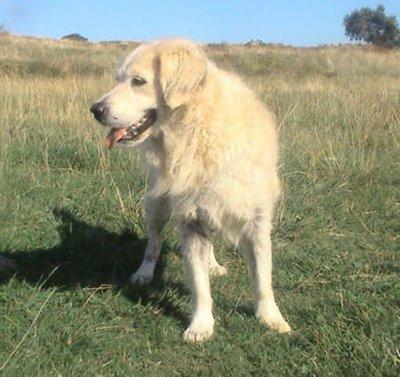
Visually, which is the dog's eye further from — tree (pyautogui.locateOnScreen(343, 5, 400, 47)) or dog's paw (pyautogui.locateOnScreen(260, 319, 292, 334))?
tree (pyautogui.locateOnScreen(343, 5, 400, 47))

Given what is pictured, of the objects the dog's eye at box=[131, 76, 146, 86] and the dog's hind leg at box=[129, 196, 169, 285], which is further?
the dog's hind leg at box=[129, 196, 169, 285]

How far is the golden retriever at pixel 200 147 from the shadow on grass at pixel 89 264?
20.8 inches

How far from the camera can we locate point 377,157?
6.32 metres

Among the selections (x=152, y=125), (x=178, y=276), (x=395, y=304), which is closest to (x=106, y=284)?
(x=178, y=276)

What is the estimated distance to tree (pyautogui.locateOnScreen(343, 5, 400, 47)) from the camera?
5353cm

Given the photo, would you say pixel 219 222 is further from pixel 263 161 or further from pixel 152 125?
pixel 152 125

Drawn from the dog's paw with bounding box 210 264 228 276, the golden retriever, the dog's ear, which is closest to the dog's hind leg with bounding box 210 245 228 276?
the dog's paw with bounding box 210 264 228 276

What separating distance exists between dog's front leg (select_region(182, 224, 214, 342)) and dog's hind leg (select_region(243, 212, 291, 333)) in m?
0.26

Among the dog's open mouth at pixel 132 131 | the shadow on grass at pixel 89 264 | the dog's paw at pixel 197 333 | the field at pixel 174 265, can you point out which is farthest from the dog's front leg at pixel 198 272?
the dog's open mouth at pixel 132 131

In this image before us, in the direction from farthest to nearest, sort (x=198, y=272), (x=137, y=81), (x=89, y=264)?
1. (x=89, y=264)
2. (x=198, y=272)
3. (x=137, y=81)

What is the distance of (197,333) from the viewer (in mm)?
3332

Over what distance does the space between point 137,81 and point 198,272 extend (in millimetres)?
1067

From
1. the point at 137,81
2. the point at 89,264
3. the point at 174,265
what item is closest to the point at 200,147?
the point at 137,81

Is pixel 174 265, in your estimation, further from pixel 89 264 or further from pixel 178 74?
pixel 178 74
